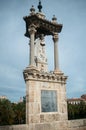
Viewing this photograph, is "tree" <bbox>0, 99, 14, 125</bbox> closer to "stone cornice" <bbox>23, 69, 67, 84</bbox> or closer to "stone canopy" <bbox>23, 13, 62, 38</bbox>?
"stone canopy" <bbox>23, 13, 62, 38</bbox>

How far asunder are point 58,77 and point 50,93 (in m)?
1.39

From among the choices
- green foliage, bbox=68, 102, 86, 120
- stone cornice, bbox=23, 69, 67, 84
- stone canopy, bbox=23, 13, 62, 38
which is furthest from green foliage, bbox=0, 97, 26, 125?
stone cornice, bbox=23, 69, 67, 84

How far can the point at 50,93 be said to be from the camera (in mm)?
13859

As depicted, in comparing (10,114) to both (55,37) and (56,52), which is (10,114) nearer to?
(56,52)

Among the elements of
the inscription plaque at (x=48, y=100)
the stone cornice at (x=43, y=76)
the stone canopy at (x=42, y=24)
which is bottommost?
the inscription plaque at (x=48, y=100)

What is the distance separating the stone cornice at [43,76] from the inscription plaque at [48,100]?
902 millimetres

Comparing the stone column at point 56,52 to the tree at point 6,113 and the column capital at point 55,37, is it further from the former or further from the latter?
the tree at point 6,113

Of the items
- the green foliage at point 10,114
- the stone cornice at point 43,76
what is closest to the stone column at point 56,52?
the stone cornice at point 43,76

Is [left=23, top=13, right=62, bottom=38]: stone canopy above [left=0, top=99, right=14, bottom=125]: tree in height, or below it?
above

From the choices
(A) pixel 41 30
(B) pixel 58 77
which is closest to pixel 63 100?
(B) pixel 58 77

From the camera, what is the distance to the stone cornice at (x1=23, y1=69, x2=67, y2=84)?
13328 millimetres

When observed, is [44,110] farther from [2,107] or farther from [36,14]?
[2,107]

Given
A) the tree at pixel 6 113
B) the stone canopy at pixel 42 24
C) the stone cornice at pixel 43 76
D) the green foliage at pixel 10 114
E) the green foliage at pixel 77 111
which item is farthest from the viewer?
the green foliage at pixel 77 111

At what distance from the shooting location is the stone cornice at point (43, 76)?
43.7 ft
